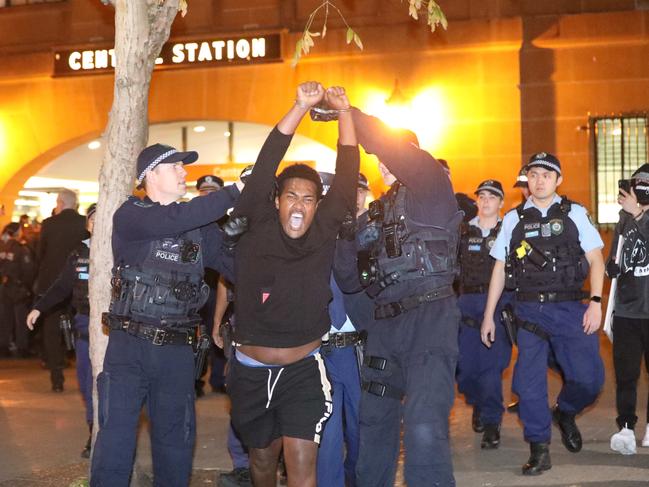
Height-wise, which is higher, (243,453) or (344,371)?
(344,371)

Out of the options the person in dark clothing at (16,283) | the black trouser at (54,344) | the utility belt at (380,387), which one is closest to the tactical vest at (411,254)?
the utility belt at (380,387)

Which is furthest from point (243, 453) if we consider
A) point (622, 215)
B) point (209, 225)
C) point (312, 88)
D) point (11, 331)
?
point (11, 331)

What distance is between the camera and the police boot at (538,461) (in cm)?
710

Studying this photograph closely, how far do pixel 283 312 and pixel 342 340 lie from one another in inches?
39.6

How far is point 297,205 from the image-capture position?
17.3 feet

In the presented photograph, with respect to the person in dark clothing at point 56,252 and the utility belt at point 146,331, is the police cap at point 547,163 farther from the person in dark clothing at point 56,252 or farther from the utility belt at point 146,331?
the person in dark clothing at point 56,252

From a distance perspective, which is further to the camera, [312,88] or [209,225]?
[209,225]

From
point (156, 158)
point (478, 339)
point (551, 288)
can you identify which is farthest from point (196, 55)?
point (156, 158)

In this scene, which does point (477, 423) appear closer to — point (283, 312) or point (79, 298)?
point (79, 298)

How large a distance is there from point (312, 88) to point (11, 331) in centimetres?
1134

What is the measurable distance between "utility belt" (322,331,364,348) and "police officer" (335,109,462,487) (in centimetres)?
39

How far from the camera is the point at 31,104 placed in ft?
59.1

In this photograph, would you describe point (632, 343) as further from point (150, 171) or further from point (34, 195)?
point (34, 195)

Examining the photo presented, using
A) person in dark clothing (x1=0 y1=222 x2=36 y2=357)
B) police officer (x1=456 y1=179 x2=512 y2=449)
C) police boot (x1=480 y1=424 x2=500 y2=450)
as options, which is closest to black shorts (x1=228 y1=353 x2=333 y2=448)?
police boot (x1=480 y1=424 x2=500 y2=450)
